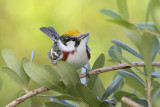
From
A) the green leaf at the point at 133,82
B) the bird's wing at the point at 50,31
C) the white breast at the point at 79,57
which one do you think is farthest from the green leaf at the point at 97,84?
the bird's wing at the point at 50,31

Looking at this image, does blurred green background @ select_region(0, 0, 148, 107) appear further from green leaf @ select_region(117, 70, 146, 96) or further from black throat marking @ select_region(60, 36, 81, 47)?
green leaf @ select_region(117, 70, 146, 96)

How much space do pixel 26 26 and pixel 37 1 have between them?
0.19 m

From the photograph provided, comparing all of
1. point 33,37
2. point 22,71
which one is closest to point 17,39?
point 33,37

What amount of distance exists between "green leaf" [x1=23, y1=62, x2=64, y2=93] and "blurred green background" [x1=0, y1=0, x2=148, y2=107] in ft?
4.30

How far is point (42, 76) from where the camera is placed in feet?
2.41

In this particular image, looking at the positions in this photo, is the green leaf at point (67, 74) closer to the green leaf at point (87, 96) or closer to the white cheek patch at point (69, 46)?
the green leaf at point (87, 96)

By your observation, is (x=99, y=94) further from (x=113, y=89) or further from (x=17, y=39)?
(x=17, y=39)

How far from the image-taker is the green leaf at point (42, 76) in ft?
2.39

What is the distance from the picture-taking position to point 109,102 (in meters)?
0.72

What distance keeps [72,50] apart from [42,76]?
0.79 meters

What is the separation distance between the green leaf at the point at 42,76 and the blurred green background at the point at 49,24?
1.31m

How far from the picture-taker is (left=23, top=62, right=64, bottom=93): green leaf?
73 centimetres

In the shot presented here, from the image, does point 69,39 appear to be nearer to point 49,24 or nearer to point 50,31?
point 50,31

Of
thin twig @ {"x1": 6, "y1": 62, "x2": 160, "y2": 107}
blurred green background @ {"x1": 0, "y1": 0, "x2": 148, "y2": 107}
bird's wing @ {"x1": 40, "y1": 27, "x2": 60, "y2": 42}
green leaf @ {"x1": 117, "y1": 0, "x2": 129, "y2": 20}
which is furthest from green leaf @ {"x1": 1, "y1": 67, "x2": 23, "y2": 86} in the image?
blurred green background @ {"x1": 0, "y1": 0, "x2": 148, "y2": 107}
